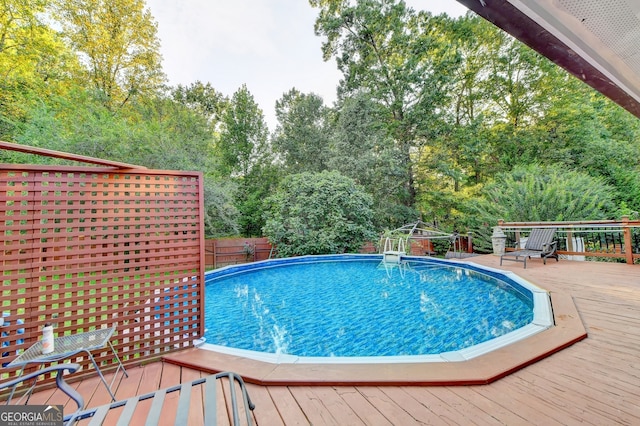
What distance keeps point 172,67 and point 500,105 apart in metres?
17.9

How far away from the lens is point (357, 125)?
13883mm

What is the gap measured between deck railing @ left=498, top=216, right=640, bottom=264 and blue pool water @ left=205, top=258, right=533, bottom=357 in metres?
2.40

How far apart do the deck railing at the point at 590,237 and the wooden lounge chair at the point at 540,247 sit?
257 mm

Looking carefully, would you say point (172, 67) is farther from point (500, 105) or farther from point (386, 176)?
point (500, 105)

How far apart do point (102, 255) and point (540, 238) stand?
914 cm

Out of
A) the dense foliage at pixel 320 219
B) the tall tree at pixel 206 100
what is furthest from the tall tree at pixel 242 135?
the dense foliage at pixel 320 219

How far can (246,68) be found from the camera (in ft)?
50.7

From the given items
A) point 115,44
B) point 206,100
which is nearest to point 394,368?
point 115,44

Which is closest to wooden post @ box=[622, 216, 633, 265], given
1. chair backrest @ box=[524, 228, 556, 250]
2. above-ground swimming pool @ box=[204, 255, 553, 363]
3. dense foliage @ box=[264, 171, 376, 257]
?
chair backrest @ box=[524, 228, 556, 250]

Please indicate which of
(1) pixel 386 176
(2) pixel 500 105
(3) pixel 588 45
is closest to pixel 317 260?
(1) pixel 386 176

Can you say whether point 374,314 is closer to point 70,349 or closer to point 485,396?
point 485,396

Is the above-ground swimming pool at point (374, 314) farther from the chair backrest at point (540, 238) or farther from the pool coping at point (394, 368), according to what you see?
the chair backrest at point (540, 238)

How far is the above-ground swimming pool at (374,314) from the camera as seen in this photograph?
345 centimetres

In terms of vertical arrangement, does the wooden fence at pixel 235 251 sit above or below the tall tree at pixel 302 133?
below
